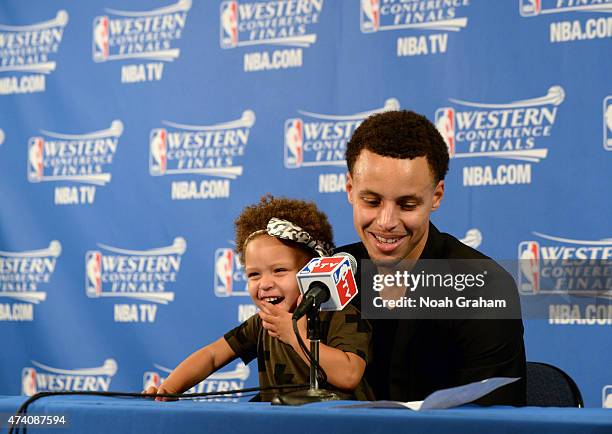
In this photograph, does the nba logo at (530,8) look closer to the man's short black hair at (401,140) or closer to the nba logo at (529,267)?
the nba logo at (529,267)

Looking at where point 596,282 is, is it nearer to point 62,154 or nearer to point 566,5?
point 566,5

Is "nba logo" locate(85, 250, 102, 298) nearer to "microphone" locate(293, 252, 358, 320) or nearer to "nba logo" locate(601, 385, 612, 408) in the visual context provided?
"nba logo" locate(601, 385, 612, 408)

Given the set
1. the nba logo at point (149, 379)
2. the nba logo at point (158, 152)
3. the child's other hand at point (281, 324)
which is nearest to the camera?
the child's other hand at point (281, 324)

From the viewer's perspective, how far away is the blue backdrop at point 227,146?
2.93m

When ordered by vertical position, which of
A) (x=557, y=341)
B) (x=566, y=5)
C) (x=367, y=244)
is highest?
(x=566, y=5)

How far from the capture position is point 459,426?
1.06 metres

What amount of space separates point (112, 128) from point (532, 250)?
189 cm

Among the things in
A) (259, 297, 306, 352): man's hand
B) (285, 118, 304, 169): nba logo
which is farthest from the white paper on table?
(285, 118, 304, 169): nba logo

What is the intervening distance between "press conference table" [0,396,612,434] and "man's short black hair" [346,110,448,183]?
2.66 ft

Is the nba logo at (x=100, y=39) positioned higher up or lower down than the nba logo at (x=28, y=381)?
higher up

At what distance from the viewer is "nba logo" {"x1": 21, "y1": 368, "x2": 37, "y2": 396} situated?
3.74m

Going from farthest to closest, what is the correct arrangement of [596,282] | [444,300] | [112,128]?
[112,128], [596,282], [444,300]

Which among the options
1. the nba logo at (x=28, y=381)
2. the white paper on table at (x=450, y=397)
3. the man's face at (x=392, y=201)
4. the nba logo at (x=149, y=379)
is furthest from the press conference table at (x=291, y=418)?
the nba logo at (x=28, y=381)

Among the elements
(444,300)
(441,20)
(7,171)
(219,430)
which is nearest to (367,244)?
(444,300)
